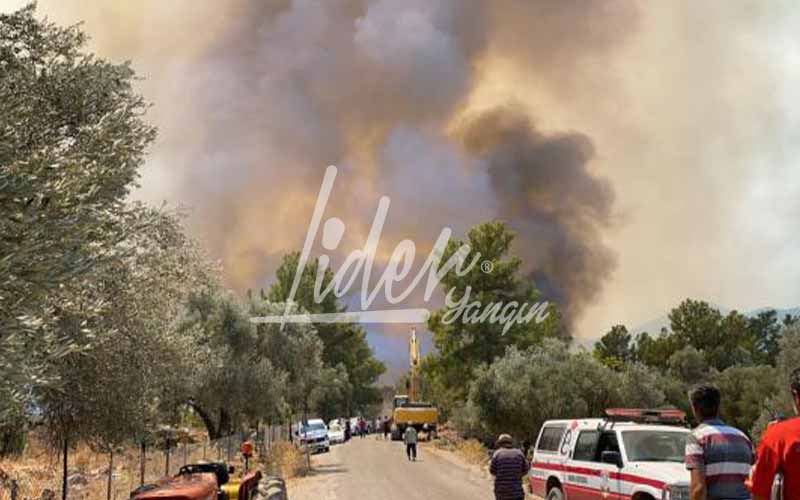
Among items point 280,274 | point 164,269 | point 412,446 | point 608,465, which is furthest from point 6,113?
point 280,274

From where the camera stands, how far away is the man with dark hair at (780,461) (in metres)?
4.79

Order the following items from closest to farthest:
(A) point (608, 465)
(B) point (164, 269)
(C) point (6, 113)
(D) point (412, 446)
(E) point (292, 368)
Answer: (C) point (6, 113), (A) point (608, 465), (B) point (164, 269), (D) point (412, 446), (E) point (292, 368)

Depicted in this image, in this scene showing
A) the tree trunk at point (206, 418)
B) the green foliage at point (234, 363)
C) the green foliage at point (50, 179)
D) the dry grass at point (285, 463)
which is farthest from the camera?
the tree trunk at point (206, 418)

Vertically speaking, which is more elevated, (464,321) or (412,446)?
(464,321)

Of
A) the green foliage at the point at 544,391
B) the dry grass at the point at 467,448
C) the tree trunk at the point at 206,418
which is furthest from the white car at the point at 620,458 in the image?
the tree trunk at the point at 206,418

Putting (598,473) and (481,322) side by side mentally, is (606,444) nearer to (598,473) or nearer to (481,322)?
(598,473)

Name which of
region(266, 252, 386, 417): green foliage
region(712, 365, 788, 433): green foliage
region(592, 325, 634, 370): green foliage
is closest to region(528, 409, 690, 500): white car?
region(712, 365, 788, 433): green foliage

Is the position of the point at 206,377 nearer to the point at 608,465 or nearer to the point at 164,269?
the point at 164,269

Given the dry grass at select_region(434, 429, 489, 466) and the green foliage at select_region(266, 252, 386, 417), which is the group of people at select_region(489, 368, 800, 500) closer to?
the dry grass at select_region(434, 429, 489, 466)

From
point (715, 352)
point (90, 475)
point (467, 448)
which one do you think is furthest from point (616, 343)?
point (90, 475)

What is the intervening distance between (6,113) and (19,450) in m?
24.7

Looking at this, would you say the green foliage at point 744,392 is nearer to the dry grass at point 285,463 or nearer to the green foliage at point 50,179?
the dry grass at point 285,463

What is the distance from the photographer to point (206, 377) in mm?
30188

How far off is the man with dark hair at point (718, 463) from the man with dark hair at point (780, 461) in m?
0.99
